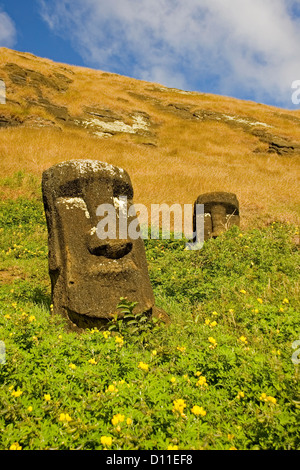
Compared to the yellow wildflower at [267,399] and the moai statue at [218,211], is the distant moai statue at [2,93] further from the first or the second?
the yellow wildflower at [267,399]

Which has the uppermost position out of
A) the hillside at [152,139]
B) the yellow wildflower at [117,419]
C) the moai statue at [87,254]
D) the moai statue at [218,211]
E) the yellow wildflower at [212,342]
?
the hillside at [152,139]

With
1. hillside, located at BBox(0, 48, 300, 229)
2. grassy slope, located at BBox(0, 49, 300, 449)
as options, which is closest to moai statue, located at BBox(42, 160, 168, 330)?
grassy slope, located at BBox(0, 49, 300, 449)

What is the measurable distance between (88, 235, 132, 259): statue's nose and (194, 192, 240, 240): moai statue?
5311 millimetres

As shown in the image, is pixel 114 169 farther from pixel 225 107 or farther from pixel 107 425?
pixel 225 107

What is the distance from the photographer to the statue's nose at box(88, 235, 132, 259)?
13.7 feet

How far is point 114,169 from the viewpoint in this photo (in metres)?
4.66

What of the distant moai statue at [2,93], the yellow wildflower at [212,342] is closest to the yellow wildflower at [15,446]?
the yellow wildflower at [212,342]

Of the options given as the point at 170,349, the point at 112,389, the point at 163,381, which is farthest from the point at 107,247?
the point at 112,389

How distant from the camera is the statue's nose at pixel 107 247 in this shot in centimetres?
417

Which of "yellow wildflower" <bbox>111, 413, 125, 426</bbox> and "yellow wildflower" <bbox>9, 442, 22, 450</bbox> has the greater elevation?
"yellow wildflower" <bbox>111, 413, 125, 426</bbox>

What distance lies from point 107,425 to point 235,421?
893 millimetres

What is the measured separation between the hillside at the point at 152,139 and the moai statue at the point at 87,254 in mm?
7029

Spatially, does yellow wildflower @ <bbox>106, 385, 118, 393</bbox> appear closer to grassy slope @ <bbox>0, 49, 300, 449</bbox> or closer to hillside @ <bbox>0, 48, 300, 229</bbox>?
grassy slope @ <bbox>0, 49, 300, 449</bbox>

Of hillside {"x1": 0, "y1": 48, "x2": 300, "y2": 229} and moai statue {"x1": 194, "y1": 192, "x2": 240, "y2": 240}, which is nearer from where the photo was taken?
moai statue {"x1": 194, "y1": 192, "x2": 240, "y2": 240}
